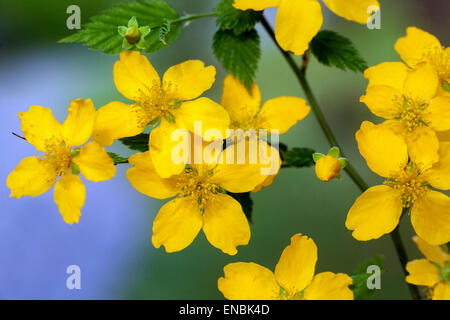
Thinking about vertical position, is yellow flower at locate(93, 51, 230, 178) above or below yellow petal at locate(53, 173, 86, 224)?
above

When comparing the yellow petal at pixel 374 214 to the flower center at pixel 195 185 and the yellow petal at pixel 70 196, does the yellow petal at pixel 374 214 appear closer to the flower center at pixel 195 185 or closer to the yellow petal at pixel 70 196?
the flower center at pixel 195 185

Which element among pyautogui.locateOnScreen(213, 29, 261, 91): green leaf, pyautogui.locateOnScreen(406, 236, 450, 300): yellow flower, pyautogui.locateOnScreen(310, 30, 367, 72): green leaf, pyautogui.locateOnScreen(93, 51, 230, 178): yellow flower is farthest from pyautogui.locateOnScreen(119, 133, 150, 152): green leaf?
pyautogui.locateOnScreen(406, 236, 450, 300): yellow flower

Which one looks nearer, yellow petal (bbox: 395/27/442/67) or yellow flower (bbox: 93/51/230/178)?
yellow flower (bbox: 93/51/230/178)

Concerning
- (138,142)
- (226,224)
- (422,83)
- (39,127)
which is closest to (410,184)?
(422,83)

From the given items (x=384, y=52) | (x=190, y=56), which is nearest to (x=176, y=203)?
(x=190, y=56)

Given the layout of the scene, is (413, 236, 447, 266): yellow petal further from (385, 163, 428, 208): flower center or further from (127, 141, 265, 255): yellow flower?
(127, 141, 265, 255): yellow flower

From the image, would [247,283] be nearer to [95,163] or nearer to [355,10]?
[95,163]
